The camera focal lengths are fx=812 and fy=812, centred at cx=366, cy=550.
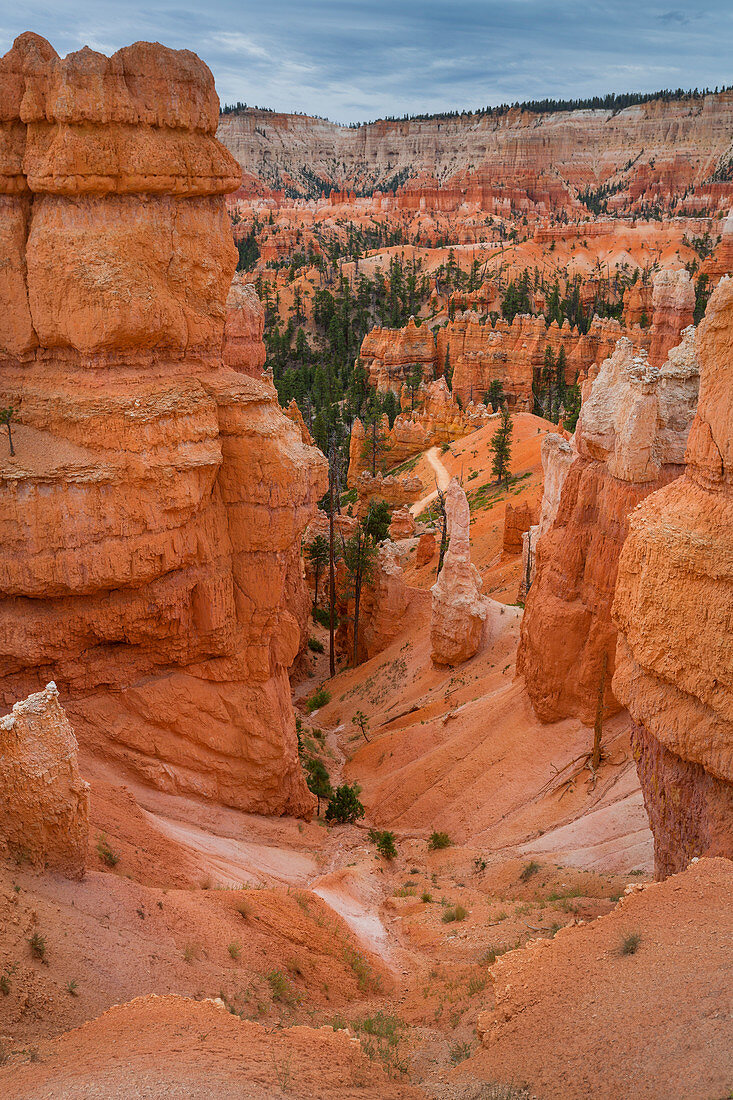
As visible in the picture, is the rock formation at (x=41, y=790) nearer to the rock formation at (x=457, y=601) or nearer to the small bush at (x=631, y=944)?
the small bush at (x=631, y=944)

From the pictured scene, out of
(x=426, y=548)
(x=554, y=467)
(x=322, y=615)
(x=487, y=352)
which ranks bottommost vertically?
(x=322, y=615)

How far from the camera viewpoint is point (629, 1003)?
23.1 feet

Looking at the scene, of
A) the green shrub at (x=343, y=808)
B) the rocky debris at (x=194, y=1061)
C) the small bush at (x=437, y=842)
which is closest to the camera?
the rocky debris at (x=194, y=1061)

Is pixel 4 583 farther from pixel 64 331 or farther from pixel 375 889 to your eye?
pixel 375 889

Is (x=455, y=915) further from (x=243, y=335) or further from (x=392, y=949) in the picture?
(x=243, y=335)

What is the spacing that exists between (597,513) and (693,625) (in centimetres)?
863

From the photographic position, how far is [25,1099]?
5.65 m

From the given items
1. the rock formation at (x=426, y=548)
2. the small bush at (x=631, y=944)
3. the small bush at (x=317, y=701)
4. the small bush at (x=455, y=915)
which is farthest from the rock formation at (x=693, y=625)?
the rock formation at (x=426, y=548)

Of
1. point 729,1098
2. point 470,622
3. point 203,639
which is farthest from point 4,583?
point 470,622

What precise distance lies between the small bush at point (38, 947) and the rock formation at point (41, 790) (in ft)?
4.61

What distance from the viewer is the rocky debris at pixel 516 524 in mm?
36750

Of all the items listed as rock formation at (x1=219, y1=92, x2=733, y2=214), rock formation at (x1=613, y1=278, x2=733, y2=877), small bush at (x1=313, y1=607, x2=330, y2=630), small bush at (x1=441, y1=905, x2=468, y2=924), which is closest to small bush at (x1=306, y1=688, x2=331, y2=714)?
small bush at (x1=313, y1=607, x2=330, y2=630)

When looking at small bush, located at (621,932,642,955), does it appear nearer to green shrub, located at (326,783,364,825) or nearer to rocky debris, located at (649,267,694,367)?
A: green shrub, located at (326,783,364,825)

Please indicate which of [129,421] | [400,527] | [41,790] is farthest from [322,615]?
[41,790]
